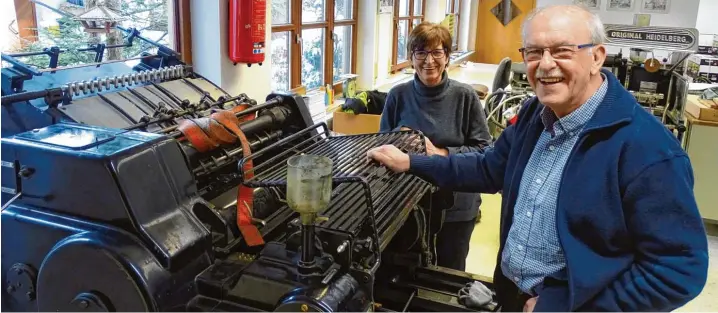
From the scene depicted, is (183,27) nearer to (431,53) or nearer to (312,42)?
(431,53)

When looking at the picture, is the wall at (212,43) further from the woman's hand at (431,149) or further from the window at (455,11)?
the window at (455,11)

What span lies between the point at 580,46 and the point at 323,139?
0.91m

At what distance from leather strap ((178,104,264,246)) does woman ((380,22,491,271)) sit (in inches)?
29.8

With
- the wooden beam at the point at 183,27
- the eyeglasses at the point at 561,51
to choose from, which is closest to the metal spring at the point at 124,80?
the wooden beam at the point at 183,27

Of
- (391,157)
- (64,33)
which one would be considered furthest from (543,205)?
(64,33)

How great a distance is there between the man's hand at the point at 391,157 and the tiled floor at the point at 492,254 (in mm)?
1711

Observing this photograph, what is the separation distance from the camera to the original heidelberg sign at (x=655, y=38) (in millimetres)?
3779

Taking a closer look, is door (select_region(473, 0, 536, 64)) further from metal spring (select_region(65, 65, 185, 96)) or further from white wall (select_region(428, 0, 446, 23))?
metal spring (select_region(65, 65, 185, 96))

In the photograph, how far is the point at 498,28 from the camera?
8.56m

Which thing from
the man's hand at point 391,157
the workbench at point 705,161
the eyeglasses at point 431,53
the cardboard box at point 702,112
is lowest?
the workbench at point 705,161

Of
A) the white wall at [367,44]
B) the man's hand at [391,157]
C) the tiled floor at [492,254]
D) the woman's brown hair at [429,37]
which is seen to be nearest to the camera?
the man's hand at [391,157]

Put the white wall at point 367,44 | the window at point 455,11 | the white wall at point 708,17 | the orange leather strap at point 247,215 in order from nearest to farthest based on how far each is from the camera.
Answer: the orange leather strap at point 247,215, the white wall at point 367,44, the window at point 455,11, the white wall at point 708,17

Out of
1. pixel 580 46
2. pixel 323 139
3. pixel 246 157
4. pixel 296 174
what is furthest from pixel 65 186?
pixel 580 46

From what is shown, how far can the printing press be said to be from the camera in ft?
3.63
